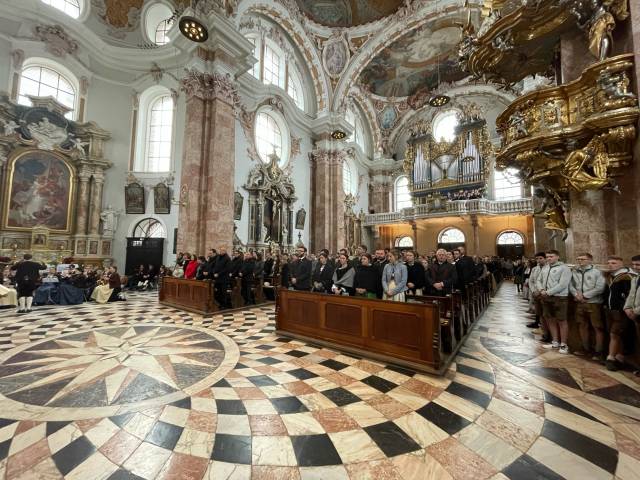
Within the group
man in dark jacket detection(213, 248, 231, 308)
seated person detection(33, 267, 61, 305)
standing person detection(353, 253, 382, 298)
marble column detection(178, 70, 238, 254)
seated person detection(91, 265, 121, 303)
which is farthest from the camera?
marble column detection(178, 70, 238, 254)

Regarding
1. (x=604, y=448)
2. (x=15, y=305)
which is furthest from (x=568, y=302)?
(x=15, y=305)

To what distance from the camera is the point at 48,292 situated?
24.6ft

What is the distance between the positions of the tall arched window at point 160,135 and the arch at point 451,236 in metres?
16.8

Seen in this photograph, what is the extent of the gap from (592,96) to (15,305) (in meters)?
12.6

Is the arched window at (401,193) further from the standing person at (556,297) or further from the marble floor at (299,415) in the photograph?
the marble floor at (299,415)

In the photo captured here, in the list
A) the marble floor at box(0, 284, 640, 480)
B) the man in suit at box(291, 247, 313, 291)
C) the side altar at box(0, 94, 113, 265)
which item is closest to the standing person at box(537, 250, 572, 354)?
the marble floor at box(0, 284, 640, 480)

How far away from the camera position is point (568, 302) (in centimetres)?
412

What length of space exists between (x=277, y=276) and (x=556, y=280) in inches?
256

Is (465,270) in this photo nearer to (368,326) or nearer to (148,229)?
(368,326)

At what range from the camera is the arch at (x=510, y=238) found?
1708 cm

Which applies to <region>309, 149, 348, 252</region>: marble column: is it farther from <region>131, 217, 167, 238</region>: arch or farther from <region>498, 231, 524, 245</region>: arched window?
<region>498, 231, 524, 245</region>: arched window

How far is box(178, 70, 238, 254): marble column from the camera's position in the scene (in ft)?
31.1

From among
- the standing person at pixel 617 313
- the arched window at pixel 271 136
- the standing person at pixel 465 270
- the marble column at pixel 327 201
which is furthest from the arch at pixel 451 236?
the standing person at pixel 617 313

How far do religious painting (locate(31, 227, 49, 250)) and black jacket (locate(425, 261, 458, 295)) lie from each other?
505 inches
